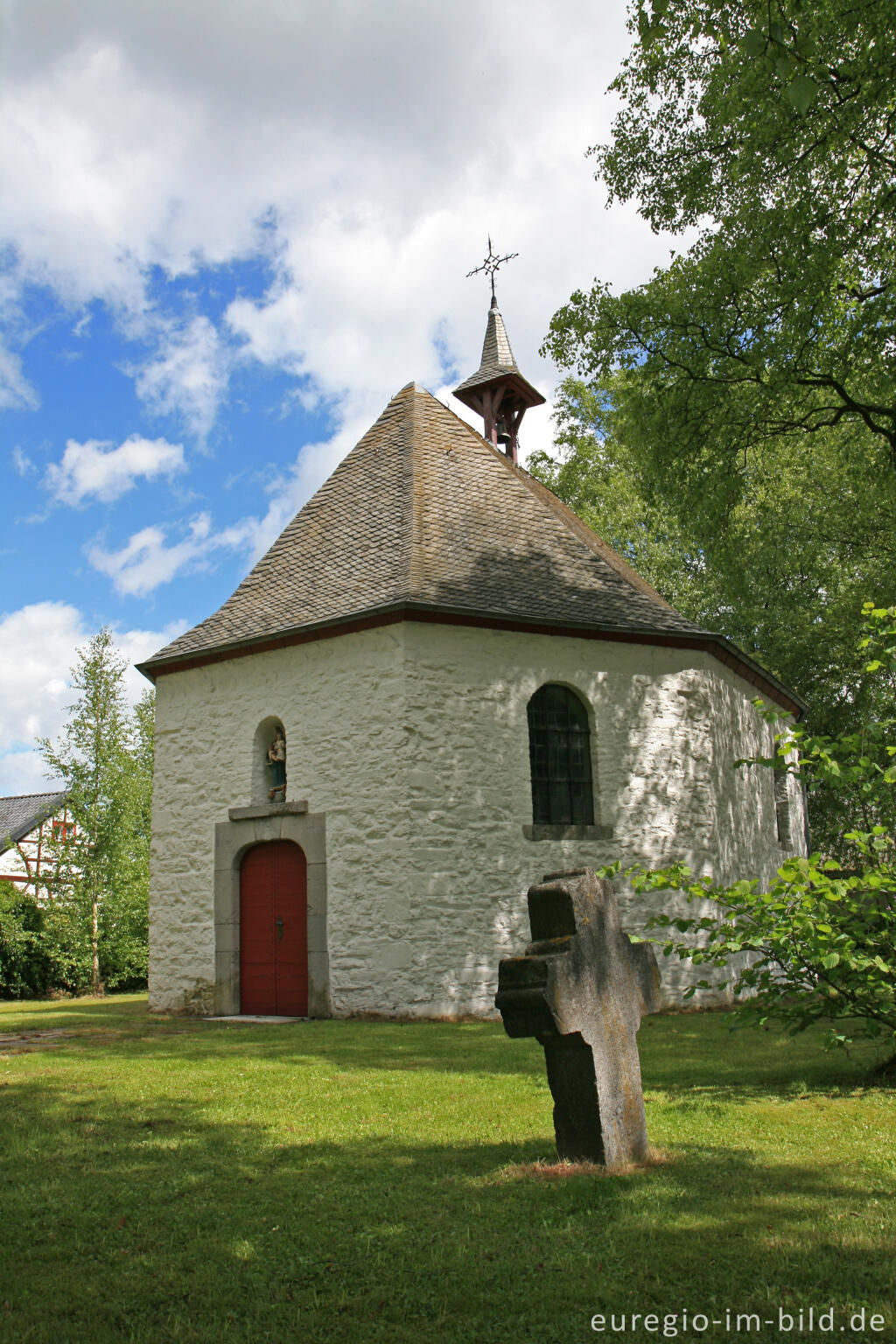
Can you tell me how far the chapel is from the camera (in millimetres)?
10797

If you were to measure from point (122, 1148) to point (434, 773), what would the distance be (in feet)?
20.9

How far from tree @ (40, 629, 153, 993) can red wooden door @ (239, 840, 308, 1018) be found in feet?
37.1

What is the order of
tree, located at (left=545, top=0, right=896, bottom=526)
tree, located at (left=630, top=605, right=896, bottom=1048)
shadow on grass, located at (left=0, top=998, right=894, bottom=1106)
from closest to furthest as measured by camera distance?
tree, located at (left=630, top=605, right=896, bottom=1048) < shadow on grass, located at (left=0, top=998, right=894, bottom=1106) < tree, located at (left=545, top=0, right=896, bottom=526)

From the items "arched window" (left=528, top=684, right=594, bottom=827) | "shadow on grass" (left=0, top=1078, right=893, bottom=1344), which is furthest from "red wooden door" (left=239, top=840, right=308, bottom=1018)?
"shadow on grass" (left=0, top=1078, right=893, bottom=1344)

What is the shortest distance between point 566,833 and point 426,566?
3.68m

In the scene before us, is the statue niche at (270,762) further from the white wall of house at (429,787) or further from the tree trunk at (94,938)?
the tree trunk at (94,938)

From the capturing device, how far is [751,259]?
1128 cm

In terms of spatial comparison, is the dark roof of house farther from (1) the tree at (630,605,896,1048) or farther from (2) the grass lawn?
(1) the tree at (630,605,896,1048)

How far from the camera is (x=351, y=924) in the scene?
35.7ft

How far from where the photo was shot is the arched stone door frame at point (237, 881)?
436 inches

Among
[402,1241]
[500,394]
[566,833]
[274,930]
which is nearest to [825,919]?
[402,1241]

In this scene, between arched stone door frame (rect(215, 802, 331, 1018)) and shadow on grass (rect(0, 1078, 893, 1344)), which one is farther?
arched stone door frame (rect(215, 802, 331, 1018))

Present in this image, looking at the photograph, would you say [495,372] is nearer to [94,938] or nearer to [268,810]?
[268,810]

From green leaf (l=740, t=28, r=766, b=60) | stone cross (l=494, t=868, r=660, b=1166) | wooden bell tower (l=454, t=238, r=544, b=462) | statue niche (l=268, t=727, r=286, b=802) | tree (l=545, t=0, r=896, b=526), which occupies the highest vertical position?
wooden bell tower (l=454, t=238, r=544, b=462)
